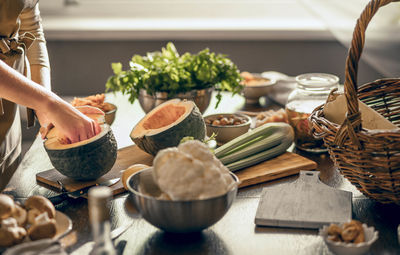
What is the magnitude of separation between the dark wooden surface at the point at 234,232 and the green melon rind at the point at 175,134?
221mm

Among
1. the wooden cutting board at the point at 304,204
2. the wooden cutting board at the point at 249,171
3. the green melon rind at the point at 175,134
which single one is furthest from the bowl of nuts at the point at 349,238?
the green melon rind at the point at 175,134

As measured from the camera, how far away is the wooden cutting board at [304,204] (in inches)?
47.2

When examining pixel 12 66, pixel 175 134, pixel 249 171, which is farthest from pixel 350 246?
pixel 12 66

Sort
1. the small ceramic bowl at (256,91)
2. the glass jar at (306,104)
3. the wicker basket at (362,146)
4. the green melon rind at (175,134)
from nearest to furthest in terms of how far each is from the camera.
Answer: the wicker basket at (362,146) < the green melon rind at (175,134) < the glass jar at (306,104) < the small ceramic bowl at (256,91)

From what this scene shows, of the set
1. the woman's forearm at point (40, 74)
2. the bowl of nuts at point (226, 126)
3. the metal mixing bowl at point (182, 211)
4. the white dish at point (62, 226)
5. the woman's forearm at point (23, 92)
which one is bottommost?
the bowl of nuts at point (226, 126)

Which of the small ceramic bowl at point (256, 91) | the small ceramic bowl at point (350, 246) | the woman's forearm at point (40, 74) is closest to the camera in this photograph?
the small ceramic bowl at point (350, 246)

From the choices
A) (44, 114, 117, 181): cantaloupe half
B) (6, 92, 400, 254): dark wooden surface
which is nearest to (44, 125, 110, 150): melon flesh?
(44, 114, 117, 181): cantaloupe half

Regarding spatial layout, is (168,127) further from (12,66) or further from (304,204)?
(12,66)

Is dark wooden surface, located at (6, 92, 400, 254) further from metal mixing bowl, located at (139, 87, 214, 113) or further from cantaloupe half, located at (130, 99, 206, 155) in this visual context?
metal mixing bowl, located at (139, 87, 214, 113)

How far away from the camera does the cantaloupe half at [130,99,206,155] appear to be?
1541mm

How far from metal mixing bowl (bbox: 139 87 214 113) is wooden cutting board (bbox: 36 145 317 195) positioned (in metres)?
0.32

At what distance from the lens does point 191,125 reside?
5.13 ft

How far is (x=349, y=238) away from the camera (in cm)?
105

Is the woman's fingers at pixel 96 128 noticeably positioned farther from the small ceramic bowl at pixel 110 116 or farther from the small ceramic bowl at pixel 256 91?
the small ceramic bowl at pixel 256 91
